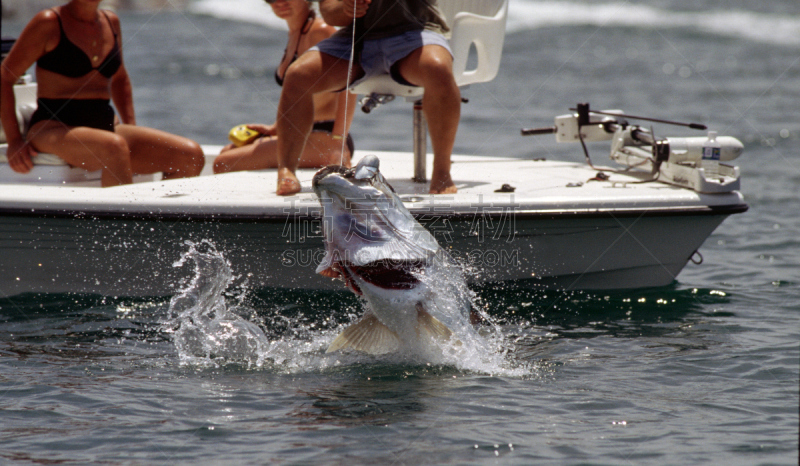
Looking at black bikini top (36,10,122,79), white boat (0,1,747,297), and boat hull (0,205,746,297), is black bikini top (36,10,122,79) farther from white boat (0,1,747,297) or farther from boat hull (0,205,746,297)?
boat hull (0,205,746,297)

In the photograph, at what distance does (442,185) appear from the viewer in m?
4.37

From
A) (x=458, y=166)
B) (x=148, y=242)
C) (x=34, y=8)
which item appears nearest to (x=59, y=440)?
(x=148, y=242)

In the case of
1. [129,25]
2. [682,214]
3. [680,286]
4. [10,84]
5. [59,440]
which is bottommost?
[59,440]

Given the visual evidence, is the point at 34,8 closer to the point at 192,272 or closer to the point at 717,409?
the point at 192,272

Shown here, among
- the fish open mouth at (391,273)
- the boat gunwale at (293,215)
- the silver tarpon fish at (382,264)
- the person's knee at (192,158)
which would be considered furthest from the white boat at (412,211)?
the fish open mouth at (391,273)

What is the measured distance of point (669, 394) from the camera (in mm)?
3385

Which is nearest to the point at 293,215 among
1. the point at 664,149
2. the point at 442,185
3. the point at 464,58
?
the point at 442,185

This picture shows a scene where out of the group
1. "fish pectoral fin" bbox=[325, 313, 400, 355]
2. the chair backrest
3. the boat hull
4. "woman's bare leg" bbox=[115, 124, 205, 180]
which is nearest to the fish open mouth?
"fish pectoral fin" bbox=[325, 313, 400, 355]

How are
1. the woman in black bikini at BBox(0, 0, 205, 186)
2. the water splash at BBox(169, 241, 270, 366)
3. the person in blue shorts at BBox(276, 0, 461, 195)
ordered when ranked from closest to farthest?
1. the water splash at BBox(169, 241, 270, 366)
2. the person in blue shorts at BBox(276, 0, 461, 195)
3. the woman in black bikini at BBox(0, 0, 205, 186)

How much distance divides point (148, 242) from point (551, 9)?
22.4 m

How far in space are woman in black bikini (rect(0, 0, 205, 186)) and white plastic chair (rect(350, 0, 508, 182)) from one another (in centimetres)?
150

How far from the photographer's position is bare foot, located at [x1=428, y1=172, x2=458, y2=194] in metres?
4.36

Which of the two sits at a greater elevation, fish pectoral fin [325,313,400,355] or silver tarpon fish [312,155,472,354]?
silver tarpon fish [312,155,472,354]

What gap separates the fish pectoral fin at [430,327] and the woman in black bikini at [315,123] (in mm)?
1774
